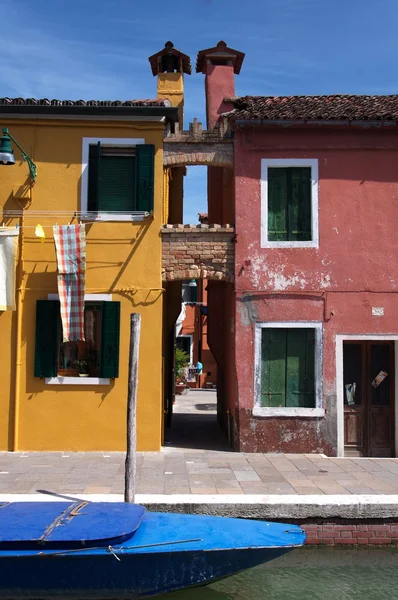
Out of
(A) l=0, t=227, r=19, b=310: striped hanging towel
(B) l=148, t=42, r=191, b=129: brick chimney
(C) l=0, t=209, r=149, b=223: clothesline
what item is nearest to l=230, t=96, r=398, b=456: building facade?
(C) l=0, t=209, r=149, b=223: clothesline

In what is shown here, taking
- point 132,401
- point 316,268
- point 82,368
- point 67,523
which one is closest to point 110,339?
point 82,368

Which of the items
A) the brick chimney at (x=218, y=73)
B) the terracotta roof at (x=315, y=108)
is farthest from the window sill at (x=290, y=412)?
the brick chimney at (x=218, y=73)

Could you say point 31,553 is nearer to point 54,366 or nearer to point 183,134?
point 54,366

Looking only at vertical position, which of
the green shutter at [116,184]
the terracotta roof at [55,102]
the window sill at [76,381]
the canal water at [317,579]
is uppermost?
the terracotta roof at [55,102]

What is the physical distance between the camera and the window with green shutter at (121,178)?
12.1 metres

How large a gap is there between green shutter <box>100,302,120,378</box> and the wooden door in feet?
14.4

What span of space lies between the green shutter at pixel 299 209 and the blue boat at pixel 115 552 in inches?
255

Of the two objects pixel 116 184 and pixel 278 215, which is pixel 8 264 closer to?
pixel 116 184

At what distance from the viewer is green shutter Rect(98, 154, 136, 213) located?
12180mm

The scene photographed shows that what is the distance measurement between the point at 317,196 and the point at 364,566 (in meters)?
6.72

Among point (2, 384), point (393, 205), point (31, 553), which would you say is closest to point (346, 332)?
point (393, 205)

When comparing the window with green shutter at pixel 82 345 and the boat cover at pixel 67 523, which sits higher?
the window with green shutter at pixel 82 345

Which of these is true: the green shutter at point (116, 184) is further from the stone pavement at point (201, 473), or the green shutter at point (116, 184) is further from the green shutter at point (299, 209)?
the stone pavement at point (201, 473)

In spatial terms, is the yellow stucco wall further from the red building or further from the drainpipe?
the red building
